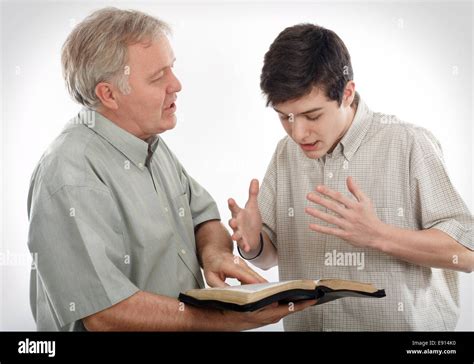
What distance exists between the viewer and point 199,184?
7.13 feet

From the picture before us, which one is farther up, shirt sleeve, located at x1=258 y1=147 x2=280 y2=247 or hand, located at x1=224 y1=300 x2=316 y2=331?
shirt sleeve, located at x1=258 y1=147 x2=280 y2=247

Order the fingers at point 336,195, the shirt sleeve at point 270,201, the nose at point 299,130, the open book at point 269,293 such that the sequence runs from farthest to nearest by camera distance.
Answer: the shirt sleeve at point 270,201
the nose at point 299,130
the fingers at point 336,195
the open book at point 269,293

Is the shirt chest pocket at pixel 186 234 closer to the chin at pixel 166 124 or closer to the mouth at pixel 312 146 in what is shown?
the chin at pixel 166 124

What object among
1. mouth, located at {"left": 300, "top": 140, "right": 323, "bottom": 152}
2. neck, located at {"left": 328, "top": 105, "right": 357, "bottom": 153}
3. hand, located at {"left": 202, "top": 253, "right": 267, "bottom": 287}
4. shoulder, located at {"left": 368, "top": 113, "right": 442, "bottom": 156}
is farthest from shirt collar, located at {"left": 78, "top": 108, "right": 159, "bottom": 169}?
shoulder, located at {"left": 368, "top": 113, "right": 442, "bottom": 156}

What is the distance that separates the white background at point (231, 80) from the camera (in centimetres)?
216

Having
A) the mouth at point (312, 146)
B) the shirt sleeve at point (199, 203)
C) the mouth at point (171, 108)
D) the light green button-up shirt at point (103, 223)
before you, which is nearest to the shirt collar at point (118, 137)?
the light green button-up shirt at point (103, 223)

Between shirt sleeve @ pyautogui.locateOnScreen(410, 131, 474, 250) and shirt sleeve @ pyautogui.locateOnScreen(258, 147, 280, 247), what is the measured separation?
413 millimetres

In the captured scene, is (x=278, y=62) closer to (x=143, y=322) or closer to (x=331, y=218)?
(x=331, y=218)

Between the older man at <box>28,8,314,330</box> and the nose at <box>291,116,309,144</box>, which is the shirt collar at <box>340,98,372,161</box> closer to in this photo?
the nose at <box>291,116,309,144</box>

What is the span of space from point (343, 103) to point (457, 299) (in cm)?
66

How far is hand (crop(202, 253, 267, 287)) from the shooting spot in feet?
6.29

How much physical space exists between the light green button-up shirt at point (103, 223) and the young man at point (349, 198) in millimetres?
200

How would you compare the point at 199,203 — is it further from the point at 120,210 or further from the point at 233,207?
the point at 120,210

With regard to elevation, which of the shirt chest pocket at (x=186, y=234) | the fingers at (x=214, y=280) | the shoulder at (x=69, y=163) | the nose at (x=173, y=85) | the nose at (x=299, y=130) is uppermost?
the nose at (x=173, y=85)
